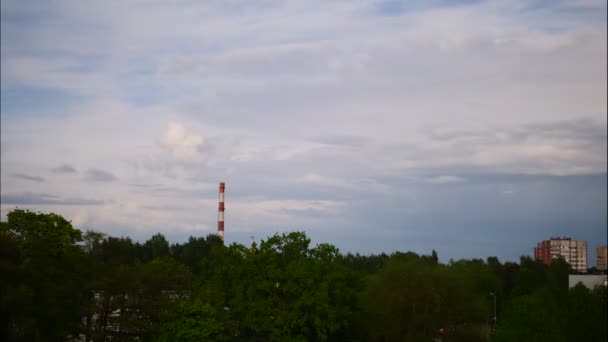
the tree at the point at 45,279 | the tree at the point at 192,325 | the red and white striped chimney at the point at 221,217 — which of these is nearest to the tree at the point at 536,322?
the tree at the point at 192,325

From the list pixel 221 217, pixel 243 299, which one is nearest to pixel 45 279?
pixel 243 299

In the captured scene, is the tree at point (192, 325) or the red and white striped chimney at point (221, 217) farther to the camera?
the red and white striped chimney at point (221, 217)

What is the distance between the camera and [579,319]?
51438 millimetres

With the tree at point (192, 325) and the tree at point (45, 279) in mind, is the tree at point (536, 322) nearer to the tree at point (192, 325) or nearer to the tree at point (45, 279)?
the tree at point (192, 325)

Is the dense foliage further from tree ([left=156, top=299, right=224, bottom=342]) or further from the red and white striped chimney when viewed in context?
the red and white striped chimney

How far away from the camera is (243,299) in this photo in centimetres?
5703

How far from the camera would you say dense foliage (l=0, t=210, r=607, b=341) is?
42156 mm

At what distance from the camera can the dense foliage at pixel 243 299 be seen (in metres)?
42.2

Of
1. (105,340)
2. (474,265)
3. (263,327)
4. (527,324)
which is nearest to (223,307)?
(263,327)

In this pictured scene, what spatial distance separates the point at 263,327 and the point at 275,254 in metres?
6.70

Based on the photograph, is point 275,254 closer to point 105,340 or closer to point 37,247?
point 105,340

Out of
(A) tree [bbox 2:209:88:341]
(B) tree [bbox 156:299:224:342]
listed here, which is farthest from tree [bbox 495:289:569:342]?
(A) tree [bbox 2:209:88:341]

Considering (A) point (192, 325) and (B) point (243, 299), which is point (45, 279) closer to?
(A) point (192, 325)

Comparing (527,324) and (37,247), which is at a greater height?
(37,247)
